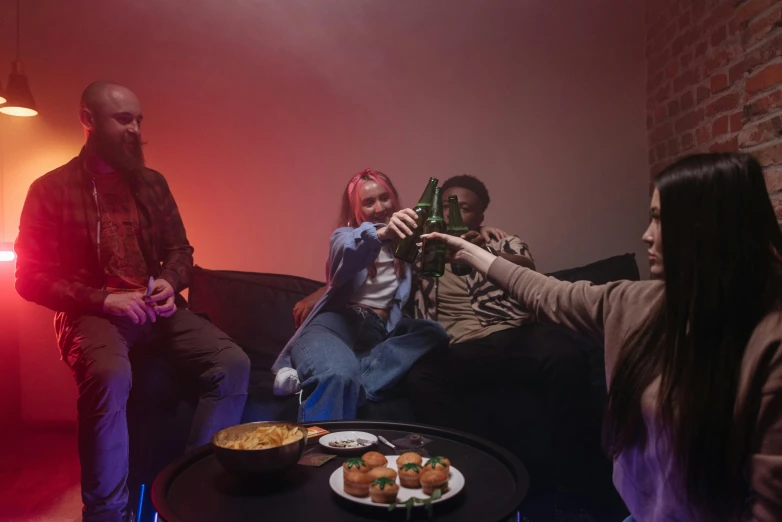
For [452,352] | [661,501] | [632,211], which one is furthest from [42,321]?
[632,211]

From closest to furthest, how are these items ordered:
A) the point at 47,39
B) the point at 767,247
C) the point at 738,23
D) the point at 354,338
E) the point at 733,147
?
1. the point at 767,247
2. the point at 738,23
3. the point at 733,147
4. the point at 354,338
5. the point at 47,39

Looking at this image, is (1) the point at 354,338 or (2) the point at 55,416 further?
(2) the point at 55,416

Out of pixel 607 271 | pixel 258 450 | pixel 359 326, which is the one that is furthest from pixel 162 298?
pixel 607 271

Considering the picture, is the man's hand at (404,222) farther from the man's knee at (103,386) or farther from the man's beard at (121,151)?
the man's beard at (121,151)

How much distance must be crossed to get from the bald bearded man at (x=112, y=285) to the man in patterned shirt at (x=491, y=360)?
71 centimetres

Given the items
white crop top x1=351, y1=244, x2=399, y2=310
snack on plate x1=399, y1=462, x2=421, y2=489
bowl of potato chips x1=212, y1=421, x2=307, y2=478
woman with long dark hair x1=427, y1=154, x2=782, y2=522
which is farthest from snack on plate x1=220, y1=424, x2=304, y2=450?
white crop top x1=351, y1=244, x2=399, y2=310

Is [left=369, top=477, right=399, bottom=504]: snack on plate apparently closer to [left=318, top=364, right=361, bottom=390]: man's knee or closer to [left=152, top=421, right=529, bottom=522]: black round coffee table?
[left=152, top=421, right=529, bottom=522]: black round coffee table

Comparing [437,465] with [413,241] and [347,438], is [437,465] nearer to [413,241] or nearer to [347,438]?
[347,438]

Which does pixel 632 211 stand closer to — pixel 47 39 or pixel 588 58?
pixel 588 58

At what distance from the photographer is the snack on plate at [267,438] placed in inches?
41.4

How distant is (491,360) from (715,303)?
113 cm

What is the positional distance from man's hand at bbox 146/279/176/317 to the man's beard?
0.49 meters

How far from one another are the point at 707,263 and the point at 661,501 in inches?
17.1

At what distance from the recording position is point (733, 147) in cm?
204
